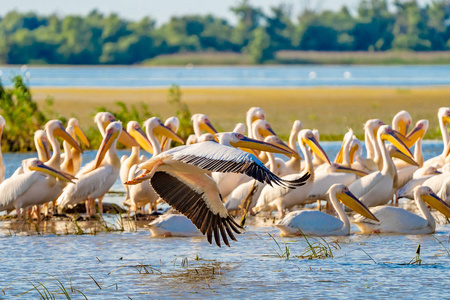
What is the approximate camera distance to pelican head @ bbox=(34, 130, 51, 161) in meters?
8.95

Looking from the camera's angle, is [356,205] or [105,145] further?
[105,145]

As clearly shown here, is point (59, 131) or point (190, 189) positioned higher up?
point (59, 131)

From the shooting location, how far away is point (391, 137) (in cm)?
936

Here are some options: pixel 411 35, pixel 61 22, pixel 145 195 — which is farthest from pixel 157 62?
pixel 145 195

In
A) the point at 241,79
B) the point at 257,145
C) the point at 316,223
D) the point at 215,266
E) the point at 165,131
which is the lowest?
the point at 215,266

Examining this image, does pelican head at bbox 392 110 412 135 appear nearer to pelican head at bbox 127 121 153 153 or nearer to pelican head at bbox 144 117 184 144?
pelican head at bbox 144 117 184 144

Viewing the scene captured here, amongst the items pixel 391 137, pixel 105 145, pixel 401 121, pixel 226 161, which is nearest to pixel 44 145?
pixel 105 145

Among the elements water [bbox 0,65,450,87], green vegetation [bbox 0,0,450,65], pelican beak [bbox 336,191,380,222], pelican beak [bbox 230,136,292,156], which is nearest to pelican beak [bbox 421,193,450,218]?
pelican beak [bbox 336,191,380,222]

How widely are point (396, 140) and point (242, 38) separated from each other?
252 feet

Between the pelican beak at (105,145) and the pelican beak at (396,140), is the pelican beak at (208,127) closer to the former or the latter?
the pelican beak at (105,145)

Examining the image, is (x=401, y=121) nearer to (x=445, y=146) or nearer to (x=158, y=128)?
(x=445, y=146)

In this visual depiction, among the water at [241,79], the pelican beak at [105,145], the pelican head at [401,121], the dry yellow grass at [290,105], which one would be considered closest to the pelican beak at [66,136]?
the pelican beak at [105,145]

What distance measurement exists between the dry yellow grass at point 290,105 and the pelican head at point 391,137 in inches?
204

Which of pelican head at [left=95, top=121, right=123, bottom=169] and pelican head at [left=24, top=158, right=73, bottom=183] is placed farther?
pelican head at [left=95, top=121, right=123, bottom=169]
